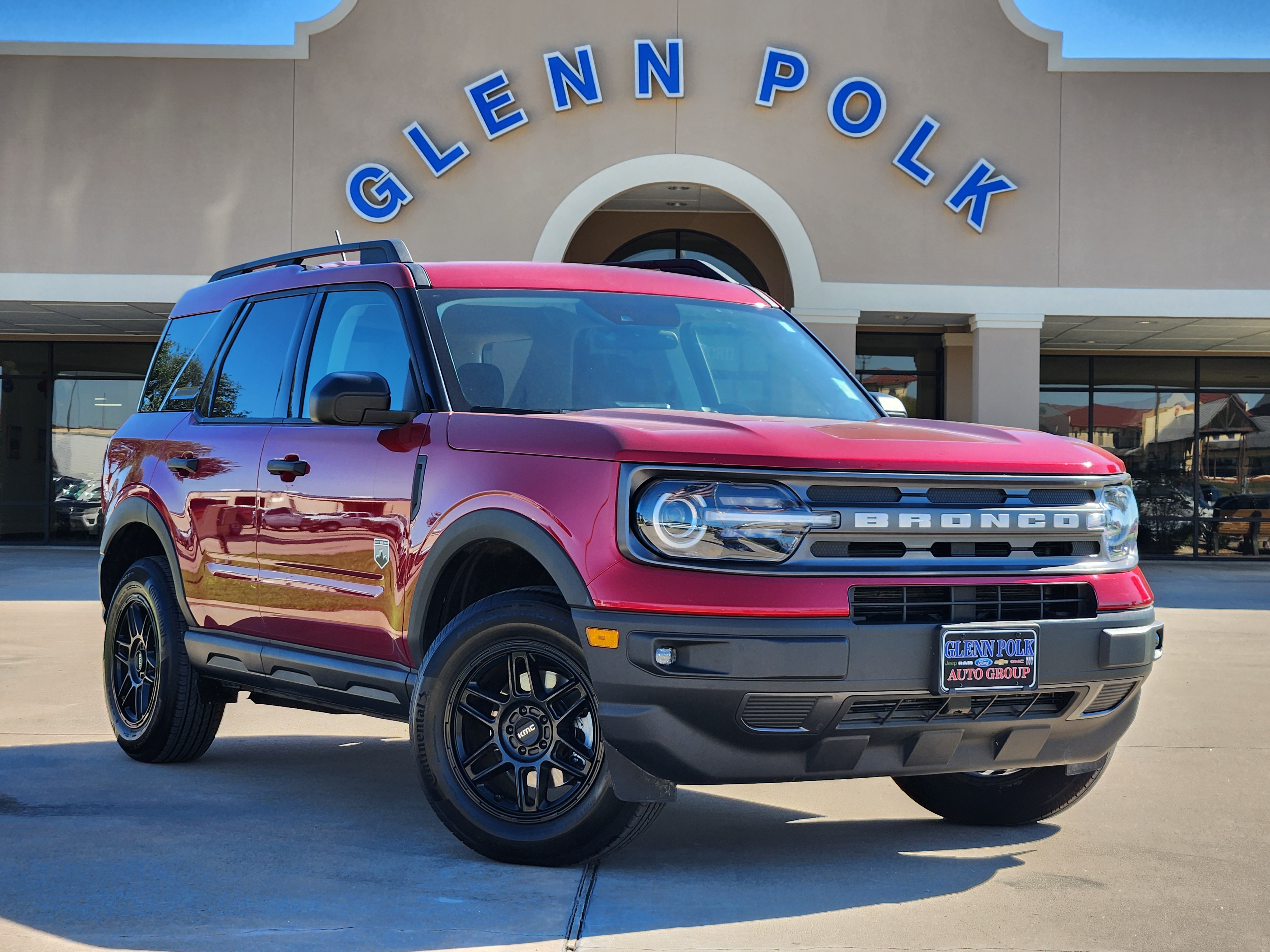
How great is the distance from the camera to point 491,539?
14.9 feet

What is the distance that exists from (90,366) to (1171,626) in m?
17.9

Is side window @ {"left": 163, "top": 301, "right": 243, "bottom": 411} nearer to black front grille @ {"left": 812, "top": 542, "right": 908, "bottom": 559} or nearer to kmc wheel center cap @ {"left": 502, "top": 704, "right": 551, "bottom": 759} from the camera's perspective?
kmc wheel center cap @ {"left": 502, "top": 704, "right": 551, "bottom": 759}

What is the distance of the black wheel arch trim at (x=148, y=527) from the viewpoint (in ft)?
20.3

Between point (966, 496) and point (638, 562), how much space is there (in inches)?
40.1

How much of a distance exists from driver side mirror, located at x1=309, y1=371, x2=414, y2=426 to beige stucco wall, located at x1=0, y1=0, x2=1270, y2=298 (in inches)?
546

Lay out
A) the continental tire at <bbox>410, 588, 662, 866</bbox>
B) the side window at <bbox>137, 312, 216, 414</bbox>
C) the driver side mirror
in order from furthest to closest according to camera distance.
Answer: the side window at <bbox>137, 312, 216, 414</bbox>
the driver side mirror
the continental tire at <bbox>410, 588, 662, 866</bbox>

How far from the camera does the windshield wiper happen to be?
4809 millimetres

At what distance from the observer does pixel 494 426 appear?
456 cm

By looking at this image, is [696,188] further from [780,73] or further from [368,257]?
[368,257]

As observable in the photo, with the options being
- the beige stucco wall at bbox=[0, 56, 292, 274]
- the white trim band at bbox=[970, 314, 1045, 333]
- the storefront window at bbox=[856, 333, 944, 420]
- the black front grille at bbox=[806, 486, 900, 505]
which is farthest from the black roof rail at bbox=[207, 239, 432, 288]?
the storefront window at bbox=[856, 333, 944, 420]

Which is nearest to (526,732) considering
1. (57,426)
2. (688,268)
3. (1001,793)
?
(1001,793)

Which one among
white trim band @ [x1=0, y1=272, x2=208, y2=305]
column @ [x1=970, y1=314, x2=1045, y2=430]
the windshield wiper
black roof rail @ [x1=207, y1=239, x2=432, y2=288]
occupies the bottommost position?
the windshield wiper

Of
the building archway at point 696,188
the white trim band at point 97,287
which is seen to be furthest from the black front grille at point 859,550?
the white trim band at point 97,287

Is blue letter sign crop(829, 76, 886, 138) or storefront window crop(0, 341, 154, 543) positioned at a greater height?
blue letter sign crop(829, 76, 886, 138)
